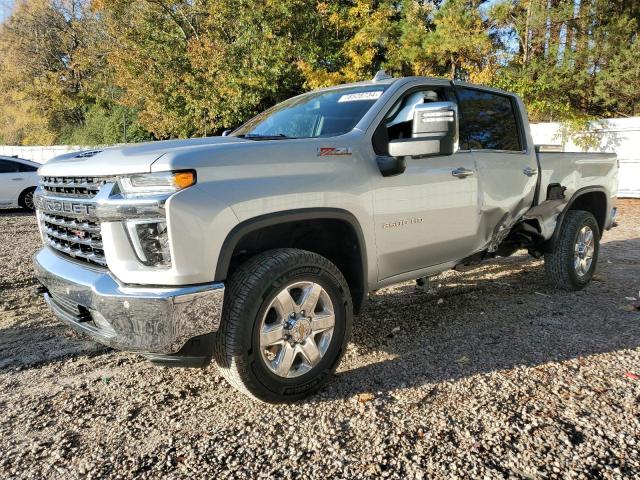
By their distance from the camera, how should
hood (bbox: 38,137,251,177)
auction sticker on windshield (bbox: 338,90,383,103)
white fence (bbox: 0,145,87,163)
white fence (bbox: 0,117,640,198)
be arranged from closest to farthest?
hood (bbox: 38,137,251,177) → auction sticker on windshield (bbox: 338,90,383,103) → white fence (bbox: 0,117,640,198) → white fence (bbox: 0,145,87,163)

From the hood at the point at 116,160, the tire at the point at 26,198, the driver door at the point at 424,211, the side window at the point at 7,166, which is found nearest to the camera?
the hood at the point at 116,160

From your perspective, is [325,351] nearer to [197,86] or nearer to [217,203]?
[217,203]

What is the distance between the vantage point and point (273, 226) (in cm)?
299

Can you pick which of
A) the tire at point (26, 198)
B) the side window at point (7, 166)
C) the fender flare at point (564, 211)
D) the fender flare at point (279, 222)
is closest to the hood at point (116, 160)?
the fender flare at point (279, 222)

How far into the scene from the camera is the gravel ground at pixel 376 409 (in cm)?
249

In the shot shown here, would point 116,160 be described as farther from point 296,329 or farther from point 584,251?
point 584,251

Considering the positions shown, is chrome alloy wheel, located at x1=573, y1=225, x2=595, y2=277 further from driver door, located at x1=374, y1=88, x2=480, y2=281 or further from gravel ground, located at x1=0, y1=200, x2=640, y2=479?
driver door, located at x1=374, y1=88, x2=480, y2=281

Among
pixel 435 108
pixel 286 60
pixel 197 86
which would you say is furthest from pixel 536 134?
pixel 435 108

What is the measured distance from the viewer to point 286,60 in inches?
779

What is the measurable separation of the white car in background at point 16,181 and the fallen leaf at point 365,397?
40.2ft

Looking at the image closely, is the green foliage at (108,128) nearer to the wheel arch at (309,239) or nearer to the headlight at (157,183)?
the wheel arch at (309,239)

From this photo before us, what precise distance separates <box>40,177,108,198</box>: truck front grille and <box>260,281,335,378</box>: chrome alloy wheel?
1124mm

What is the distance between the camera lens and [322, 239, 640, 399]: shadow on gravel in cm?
350

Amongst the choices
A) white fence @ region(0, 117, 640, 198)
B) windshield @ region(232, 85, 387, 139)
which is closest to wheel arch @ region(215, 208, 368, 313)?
windshield @ region(232, 85, 387, 139)
